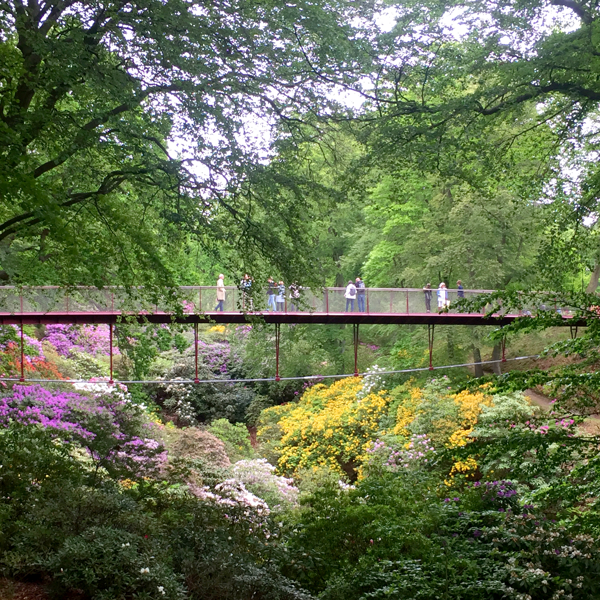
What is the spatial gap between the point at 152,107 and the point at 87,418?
8.76 metres

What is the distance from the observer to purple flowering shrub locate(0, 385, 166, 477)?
13.1 m

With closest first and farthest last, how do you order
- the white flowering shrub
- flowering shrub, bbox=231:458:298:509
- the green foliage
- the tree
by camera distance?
the tree < flowering shrub, bbox=231:458:298:509 < the green foliage < the white flowering shrub

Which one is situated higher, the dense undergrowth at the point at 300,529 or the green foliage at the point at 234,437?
the dense undergrowth at the point at 300,529

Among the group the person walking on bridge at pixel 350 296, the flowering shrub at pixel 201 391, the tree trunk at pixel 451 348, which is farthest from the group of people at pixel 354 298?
the flowering shrub at pixel 201 391

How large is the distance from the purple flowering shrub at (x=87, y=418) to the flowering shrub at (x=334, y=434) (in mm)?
4900

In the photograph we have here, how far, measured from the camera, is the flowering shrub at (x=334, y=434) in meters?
18.9

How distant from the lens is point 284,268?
929cm

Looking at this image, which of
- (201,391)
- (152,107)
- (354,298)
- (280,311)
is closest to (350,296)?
(354,298)

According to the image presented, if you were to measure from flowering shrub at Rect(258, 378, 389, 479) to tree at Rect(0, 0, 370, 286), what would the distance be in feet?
35.3

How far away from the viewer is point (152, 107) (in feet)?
27.7

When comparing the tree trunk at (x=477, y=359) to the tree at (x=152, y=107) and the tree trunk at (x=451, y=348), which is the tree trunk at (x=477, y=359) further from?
the tree at (x=152, y=107)

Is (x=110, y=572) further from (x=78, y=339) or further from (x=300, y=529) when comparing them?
(x=78, y=339)

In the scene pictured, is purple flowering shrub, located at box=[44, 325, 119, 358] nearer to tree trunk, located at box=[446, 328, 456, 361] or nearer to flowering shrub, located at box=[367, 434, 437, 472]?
flowering shrub, located at box=[367, 434, 437, 472]

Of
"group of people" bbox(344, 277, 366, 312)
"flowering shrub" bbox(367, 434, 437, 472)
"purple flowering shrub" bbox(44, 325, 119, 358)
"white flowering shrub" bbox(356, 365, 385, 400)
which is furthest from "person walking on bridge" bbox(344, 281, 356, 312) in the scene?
"purple flowering shrub" bbox(44, 325, 119, 358)
